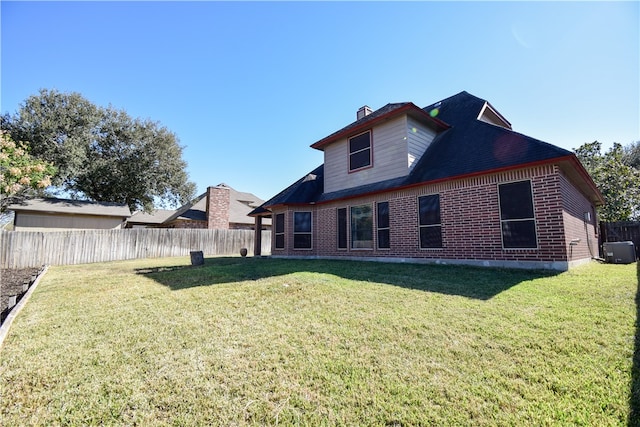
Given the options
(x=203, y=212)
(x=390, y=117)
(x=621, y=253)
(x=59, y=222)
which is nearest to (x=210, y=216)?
(x=203, y=212)

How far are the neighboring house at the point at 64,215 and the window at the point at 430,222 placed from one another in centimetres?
2311

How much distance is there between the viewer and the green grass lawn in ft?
7.00

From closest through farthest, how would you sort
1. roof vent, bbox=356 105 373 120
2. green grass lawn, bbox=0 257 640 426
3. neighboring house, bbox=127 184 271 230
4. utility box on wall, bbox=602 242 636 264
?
green grass lawn, bbox=0 257 640 426 < utility box on wall, bbox=602 242 636 264 < roof vent, bbox=356 105 373 120 < neighboring house, bbox=127 184 271 230

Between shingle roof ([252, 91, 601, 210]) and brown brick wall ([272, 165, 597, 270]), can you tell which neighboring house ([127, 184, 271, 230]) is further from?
brown brick wall ([272, 165, 597, 270])

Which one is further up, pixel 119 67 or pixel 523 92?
pixel 119 67

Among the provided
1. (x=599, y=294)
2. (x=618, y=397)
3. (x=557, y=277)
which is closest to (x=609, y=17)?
(x=557, y=277)

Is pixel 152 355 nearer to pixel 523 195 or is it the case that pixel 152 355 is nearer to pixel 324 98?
pixel 523 195

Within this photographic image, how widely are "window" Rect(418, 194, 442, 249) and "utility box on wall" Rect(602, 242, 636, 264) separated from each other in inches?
238

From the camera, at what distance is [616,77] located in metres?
9.47

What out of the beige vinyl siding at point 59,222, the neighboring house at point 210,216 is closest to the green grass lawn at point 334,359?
the neighboring house at point 210,216

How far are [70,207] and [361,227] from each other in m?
22.6

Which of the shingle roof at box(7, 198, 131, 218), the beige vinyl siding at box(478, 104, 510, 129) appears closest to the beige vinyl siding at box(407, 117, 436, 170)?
the beige vinyl siding at box(478, 104, 510, 129)

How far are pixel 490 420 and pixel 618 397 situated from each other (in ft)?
3.67

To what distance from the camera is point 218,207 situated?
21656 mm
